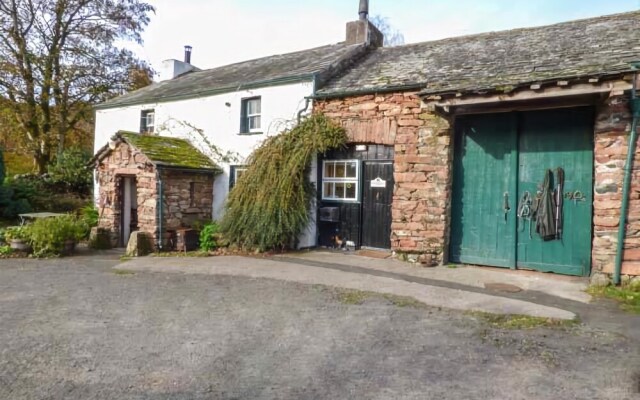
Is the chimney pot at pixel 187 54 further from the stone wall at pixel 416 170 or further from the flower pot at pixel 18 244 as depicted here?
the stone wall at pixel 416 170

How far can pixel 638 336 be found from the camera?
469 cm

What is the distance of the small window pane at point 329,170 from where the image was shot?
1063 cm

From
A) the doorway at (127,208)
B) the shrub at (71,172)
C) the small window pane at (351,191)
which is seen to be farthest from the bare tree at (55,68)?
the small window pane at (351,191)

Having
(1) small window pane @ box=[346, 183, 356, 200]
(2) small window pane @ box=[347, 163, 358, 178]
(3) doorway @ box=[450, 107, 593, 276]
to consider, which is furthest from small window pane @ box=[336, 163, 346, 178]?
(3) doorway @ box=[450, 107, 593, 276]

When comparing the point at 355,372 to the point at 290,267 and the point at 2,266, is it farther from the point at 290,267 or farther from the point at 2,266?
the point at 2,266

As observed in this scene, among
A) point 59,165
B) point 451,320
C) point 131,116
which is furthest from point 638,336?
point 59,165

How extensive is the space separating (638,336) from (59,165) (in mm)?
20282

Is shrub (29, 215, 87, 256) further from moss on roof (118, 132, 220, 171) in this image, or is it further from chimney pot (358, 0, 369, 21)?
chimney pot (358, 0, 369, 21)

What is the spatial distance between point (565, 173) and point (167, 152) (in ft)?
30.9

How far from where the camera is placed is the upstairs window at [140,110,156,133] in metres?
15.2

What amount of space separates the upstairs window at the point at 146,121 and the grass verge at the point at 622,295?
44.9 ft

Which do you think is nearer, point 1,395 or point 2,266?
point 1,395

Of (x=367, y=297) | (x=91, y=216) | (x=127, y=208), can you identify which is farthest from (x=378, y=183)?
(x=91, y=216)

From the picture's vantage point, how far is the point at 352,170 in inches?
406
